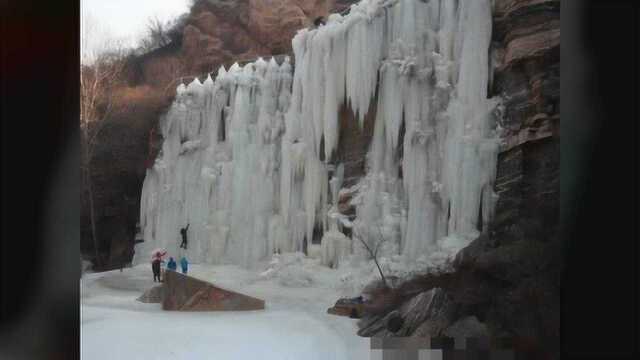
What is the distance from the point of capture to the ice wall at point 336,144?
521cm

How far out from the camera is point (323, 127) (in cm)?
539

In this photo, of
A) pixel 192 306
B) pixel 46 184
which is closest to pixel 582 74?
pixel 192 306

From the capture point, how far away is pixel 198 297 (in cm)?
546

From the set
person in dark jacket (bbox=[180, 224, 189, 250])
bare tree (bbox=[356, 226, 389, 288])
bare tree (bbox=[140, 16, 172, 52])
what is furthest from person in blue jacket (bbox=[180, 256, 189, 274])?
bare tree (bbox=[140, 16, 172, 52])

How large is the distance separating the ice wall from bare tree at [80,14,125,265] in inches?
24.4

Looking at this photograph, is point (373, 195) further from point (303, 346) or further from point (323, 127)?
point (303, 346)

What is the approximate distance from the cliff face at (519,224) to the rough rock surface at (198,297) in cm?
137

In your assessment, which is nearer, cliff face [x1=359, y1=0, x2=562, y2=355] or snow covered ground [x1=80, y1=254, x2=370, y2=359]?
cliff face [x1=359, y1=0, x2=562, y2=355]

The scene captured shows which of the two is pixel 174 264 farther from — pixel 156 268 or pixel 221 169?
pixel 221 169

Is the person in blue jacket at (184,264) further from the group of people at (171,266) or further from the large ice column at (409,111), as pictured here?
the large ice column at (409,111)

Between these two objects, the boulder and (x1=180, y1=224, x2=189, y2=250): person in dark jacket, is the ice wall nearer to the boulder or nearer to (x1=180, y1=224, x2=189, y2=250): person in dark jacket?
(x1=180, y1=224, x2=189, y2=250): person in dark jacket

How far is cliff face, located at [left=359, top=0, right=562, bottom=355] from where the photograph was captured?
16.8 feet

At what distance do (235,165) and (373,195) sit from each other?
4.56ft

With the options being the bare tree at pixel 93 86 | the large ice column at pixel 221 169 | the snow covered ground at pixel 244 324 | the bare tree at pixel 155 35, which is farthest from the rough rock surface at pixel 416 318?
the bare tree at pixel 155 35
